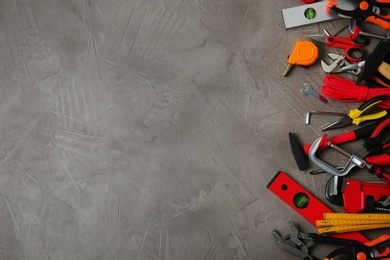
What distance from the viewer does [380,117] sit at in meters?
1.85

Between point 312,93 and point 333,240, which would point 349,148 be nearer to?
point 312,93

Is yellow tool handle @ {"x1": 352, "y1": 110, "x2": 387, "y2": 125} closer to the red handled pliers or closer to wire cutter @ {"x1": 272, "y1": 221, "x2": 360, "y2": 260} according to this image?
the red handled pliers

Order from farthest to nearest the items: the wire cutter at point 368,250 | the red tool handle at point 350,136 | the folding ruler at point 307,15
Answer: the folding ruler at point 307,15 → the red tool handle at point 350,136 → the wire cutter at point 368,250

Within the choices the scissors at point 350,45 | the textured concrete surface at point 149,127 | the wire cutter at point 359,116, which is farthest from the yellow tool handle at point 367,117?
the scissors at point 350,45

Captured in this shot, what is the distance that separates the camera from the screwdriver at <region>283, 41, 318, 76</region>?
6.33 feet

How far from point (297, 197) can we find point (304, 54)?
0.52 meters

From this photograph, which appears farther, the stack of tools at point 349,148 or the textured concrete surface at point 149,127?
the textured concrete surface at point 149,127

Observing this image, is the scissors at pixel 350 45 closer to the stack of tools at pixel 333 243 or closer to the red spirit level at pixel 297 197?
the red spirit level at pixel 297 197

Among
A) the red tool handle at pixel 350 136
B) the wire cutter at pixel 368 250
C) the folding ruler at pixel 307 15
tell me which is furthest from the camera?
the folding ruler at pixel 307 15

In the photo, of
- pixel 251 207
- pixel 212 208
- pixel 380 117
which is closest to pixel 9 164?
pixel 212 208

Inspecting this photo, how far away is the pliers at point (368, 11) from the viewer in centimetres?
189

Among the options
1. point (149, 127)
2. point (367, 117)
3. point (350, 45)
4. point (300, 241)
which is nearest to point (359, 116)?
point (367, 117)

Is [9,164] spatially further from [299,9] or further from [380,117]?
[380,117]

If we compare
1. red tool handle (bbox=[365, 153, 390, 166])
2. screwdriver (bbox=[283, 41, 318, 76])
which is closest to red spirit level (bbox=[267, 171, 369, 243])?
red tool handle (bbox=[365, 153, 390, 166])
